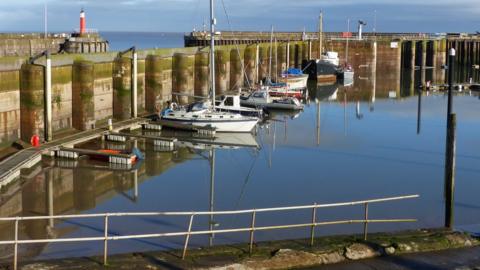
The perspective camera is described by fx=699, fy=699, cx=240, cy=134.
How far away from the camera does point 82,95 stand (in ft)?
100

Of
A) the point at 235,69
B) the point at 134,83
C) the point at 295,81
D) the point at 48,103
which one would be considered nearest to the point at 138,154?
the point at 48,103

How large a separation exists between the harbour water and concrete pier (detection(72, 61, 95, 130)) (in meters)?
1.90

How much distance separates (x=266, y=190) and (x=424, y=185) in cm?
523

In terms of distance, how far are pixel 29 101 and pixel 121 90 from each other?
8.18m

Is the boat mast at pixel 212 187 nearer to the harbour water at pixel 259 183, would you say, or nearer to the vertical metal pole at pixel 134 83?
the harbour water at pixel 259 183

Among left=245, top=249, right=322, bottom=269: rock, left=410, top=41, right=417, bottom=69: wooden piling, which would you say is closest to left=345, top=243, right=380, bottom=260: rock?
left=245, top=249, right=322, bottom=269: rock

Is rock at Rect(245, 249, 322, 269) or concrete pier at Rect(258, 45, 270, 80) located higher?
concrete pier at Rect(258, 45, 270, 80)

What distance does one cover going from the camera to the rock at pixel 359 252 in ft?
40.8

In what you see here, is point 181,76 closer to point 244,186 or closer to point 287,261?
point 244,186

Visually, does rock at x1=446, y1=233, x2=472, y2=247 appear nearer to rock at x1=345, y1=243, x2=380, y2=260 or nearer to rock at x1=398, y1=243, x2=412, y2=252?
rock at x1=398, y1=243, x2=412, y2=252

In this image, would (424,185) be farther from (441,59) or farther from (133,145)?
(441,59)

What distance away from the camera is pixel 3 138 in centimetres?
2627

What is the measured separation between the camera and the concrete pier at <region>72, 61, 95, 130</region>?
3055 centimetres

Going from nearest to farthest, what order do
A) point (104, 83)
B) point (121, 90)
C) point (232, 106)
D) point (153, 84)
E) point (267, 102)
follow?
point (104, 83), point (121, 90), point (232, 106), point (153, 84), point (267, 102)
